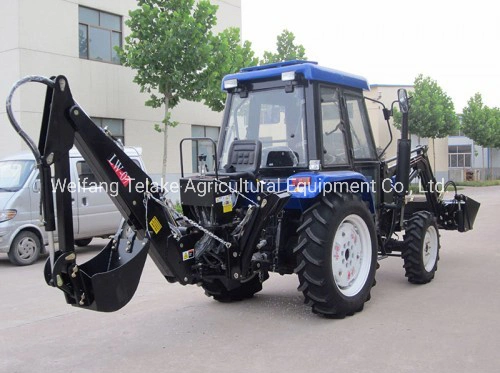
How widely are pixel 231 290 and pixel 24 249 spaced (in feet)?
17.1

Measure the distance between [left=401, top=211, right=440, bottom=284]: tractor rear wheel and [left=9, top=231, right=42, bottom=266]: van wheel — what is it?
6.68m

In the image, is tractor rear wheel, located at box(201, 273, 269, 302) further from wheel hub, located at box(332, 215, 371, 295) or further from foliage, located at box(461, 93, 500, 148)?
foliage, located at box(461, 93, 500, 148)

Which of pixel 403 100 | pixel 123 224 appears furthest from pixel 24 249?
pixel 403 100

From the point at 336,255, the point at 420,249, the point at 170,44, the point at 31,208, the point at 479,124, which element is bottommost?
the point at 420,249

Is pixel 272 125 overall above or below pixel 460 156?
below

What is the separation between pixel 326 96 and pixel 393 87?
32.0 metres

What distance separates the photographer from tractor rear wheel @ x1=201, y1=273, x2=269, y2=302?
652 cm

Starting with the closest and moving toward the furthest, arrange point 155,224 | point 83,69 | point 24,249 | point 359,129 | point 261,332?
point 155,224 < point 261,332 < point 359,129 < point 24,249 < point 83,69

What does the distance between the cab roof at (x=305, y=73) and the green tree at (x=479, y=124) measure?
36.6 meters

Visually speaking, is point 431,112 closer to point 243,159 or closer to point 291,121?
point 291,121

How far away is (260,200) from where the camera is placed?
5.57 meters

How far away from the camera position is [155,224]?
16.4 feet

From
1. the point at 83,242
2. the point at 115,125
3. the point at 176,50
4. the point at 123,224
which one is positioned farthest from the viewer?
the point at 115,125

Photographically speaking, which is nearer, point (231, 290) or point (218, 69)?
point (231, 290)
